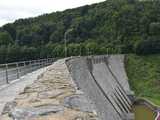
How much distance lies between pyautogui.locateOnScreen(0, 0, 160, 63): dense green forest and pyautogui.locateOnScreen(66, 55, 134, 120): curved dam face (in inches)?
887

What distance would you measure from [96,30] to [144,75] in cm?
5042

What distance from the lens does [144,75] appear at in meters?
87.1

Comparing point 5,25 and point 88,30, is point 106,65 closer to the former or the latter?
point 5,25

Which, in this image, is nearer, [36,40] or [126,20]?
[36,40]

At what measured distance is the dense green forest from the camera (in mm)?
106875

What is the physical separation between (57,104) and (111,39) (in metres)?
122

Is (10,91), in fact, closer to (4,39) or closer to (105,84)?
(105,84)

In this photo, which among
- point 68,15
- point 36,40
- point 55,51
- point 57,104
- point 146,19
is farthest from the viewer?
point 68,15

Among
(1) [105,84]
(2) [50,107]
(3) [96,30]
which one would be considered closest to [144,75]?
(1) [105,84]

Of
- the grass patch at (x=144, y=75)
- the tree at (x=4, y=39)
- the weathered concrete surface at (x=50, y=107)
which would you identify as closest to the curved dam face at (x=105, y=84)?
the grass patch at (x=144, y=75)

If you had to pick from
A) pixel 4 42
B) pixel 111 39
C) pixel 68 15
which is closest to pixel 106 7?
pixel 68 15

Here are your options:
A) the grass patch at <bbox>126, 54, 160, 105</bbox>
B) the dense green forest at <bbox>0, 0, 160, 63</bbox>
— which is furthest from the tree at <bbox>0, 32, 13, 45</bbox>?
the grass patch at <bbox>126, 54, 160, 105</bbox>

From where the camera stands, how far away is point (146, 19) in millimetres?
126250

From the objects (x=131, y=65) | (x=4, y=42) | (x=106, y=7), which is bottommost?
(x=131, y=65)
